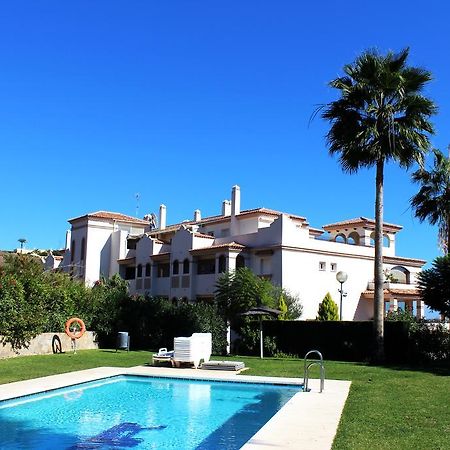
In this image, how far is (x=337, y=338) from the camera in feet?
87.5

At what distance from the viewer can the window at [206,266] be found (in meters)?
41.0

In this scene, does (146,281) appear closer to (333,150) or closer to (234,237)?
(234,237)

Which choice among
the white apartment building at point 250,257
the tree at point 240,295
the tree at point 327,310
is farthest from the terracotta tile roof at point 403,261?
the tree at point 240,295

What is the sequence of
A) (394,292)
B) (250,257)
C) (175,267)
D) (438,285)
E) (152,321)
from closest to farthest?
(438,285)
(152,321)
(250,257)
(394,292)
(175,267)

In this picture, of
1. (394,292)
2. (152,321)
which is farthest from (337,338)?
(394,292)

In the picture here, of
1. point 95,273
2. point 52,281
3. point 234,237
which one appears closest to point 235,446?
point 52,281

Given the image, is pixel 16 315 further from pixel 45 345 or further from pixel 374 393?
pixel 374 393

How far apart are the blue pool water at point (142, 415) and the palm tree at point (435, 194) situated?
738 inches

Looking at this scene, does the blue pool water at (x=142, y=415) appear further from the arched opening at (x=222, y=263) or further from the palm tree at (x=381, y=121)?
the arched opening at (x=222, y=263)

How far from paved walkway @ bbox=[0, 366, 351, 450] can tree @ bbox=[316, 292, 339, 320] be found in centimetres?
1710

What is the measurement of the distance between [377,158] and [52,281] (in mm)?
16996

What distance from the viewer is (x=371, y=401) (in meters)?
13.4

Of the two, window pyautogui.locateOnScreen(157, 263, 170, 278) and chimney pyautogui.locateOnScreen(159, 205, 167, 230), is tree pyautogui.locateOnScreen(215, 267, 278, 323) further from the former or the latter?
chimney pyautogui.locateOnScreen(159, 205, 167, 230)

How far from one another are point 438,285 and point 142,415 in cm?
1630
